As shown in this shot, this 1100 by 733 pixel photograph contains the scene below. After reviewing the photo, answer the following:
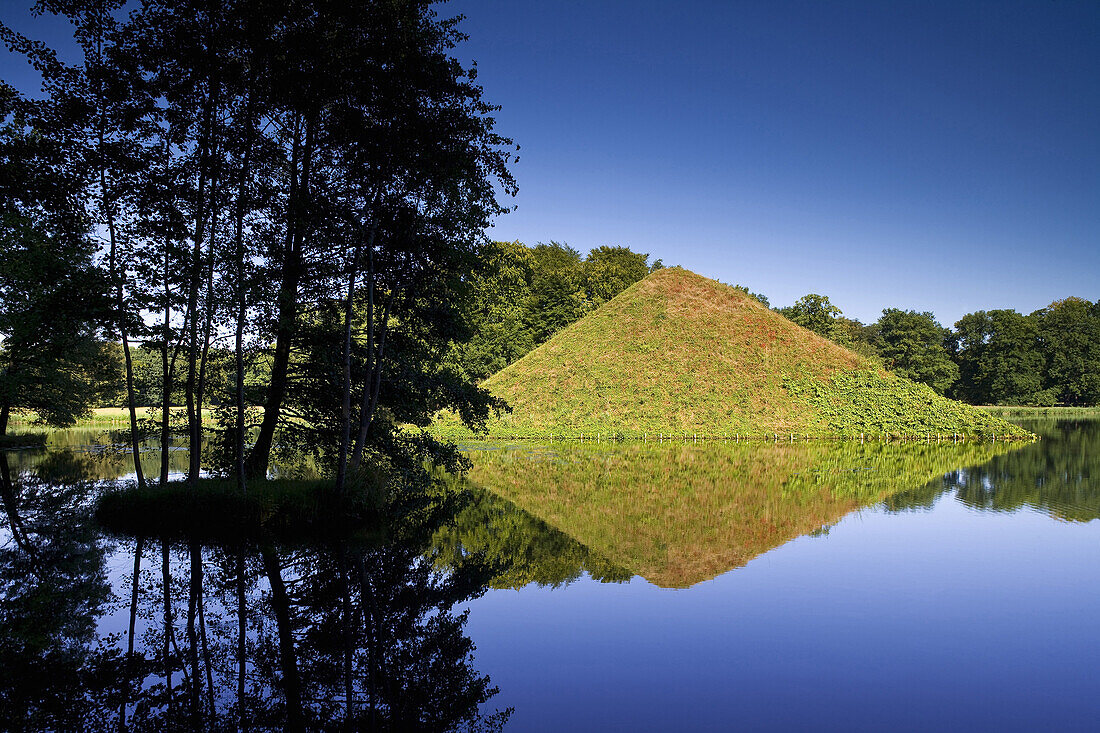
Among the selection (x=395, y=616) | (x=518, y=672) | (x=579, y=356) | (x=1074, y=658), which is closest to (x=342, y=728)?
(x=518, y=672)

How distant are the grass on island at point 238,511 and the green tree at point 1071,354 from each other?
109 m

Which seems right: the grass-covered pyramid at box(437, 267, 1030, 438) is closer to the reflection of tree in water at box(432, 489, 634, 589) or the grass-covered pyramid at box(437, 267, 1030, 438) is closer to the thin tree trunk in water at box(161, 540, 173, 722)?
the reflection of tree in water at box(432, 489, 634, 589)

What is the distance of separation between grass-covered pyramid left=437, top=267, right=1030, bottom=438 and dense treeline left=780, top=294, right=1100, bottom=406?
3874cm

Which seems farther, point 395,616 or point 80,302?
point 80,302

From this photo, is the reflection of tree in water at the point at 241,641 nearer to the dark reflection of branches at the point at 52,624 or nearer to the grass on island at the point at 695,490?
the dark reflection of branches at the point at 52,624

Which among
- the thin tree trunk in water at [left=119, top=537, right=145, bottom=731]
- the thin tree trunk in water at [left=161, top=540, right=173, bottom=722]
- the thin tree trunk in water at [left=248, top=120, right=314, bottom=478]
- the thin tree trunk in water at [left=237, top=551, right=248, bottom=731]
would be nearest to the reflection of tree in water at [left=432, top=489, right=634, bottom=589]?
the thin tree trunk in water at [left=237, top=551, right=248, bottom=731]

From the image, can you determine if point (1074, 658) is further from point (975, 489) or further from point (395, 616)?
point (975, 489)

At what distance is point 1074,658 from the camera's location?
741cm

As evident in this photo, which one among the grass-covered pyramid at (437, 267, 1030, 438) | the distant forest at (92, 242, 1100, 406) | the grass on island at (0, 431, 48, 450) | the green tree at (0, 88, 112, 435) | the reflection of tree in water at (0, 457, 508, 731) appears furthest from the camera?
the distant forest at (92, 242, 1100, 406)

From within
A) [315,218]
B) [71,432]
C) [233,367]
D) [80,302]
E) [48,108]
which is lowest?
[71,432]

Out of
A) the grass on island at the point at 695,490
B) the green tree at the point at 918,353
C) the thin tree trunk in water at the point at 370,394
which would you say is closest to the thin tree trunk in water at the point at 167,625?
the thin tree trunk in water at the point at 370,394

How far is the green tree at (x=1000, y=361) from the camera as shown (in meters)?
91.1

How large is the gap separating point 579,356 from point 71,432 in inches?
1556

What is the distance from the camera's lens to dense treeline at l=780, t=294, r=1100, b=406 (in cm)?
8894
